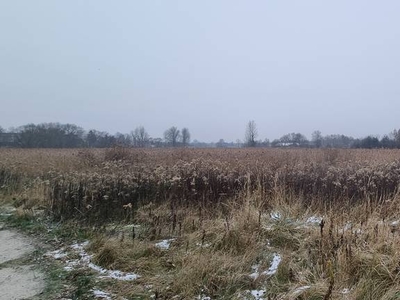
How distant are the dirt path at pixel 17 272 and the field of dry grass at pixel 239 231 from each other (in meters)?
0.85

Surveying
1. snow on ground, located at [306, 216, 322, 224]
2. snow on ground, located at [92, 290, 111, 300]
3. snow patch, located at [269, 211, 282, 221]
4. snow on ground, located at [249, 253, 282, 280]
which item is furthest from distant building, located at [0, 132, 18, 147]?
snow on ground, located at [249, 253, 282, 280]

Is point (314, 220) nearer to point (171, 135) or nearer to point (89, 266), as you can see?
point (89, 266)

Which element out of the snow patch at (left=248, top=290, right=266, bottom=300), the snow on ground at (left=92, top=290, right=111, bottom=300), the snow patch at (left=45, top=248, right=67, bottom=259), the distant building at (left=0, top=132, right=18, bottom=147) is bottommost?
the snow patch at (left=45, top=248, right=67, bottom=259)

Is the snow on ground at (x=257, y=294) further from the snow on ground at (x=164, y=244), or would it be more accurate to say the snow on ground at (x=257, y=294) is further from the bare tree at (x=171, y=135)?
the bare tree at (x=171, y=135)

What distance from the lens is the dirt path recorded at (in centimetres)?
370

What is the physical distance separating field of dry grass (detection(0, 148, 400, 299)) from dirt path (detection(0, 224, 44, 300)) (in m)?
0.85

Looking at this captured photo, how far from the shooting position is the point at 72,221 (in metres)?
6.41

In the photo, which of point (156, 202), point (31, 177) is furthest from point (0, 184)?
point (156, 202)

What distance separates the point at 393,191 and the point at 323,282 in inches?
152

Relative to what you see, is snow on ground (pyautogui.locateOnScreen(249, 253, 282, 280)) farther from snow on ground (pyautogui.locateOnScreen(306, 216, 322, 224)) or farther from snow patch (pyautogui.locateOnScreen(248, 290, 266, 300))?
snow on ground (pyautogui.locateOnScreen(306, 216, 322, 224))

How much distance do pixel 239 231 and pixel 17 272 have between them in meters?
3.34

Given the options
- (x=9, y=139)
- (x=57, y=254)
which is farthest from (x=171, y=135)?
(x=57, y=254)

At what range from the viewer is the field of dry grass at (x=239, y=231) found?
10.9 feet

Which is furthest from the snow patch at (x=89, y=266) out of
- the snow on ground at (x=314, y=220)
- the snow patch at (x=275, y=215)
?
the snow on ground at (x=314, y=220)
